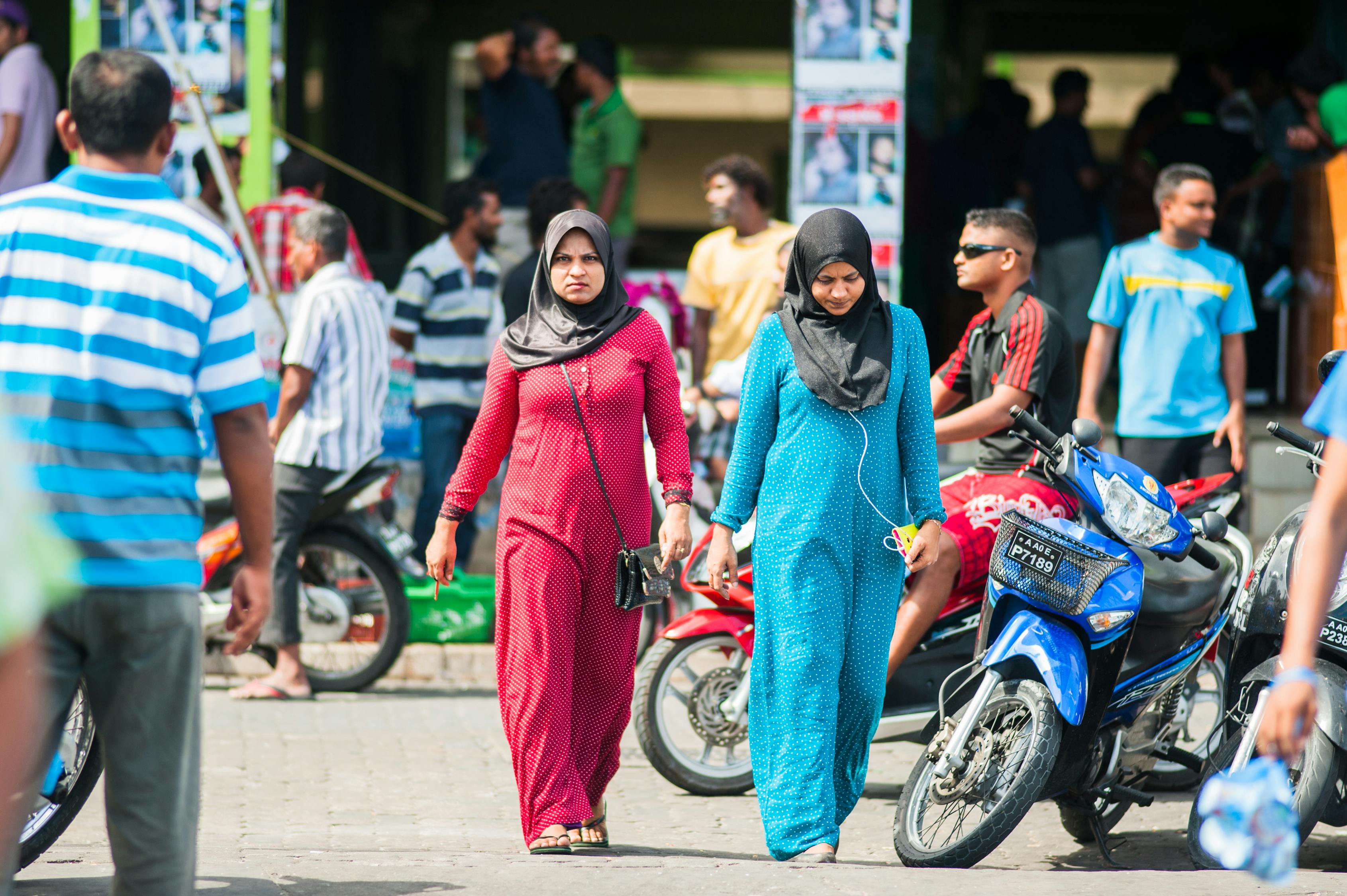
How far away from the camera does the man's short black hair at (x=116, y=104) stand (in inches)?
119

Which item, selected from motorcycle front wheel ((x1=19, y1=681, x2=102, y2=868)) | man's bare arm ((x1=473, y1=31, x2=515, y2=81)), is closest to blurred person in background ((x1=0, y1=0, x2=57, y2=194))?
man's bare arm ((x1=473, y1=31, x2=515, y2=81))

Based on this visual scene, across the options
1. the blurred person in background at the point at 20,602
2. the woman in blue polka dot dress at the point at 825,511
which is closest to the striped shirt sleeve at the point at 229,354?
the blurred person in background at the point at 20,602

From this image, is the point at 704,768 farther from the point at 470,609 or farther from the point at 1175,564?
the point at 470,609

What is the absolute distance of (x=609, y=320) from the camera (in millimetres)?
4809

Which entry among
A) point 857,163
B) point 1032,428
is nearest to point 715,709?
point 1032,428

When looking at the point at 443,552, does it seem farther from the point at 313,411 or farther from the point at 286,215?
the point at 286,215

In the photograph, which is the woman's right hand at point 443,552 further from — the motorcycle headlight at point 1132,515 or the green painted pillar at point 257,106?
the green painted pillar at point 257,106

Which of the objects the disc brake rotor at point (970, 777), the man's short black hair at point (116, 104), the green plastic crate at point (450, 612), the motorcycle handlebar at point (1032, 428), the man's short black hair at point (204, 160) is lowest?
the green plastic crate at point (450, 612)

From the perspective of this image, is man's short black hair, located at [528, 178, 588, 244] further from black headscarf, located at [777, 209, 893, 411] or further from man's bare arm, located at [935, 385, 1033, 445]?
black headscarf, located at [777, 209, 893, 411]

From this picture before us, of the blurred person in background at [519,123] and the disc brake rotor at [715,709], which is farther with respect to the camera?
the blurred person in background at [519,123]

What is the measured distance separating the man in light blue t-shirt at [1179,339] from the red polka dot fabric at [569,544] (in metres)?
2.64

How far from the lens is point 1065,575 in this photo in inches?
178

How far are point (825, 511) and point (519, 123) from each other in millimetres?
5860

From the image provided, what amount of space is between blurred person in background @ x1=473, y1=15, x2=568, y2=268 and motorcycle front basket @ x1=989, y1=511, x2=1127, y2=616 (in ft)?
18.2
